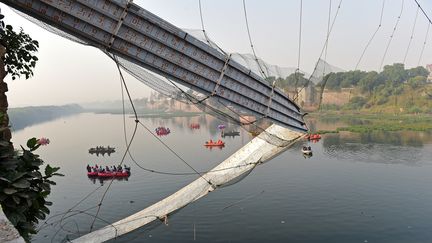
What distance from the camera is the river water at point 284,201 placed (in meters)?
Result: 25.8

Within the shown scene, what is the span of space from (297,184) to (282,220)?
1177 centimetres

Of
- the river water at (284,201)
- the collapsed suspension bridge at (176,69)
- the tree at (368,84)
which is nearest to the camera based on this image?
the collapsed suspension bridge at (176,69)

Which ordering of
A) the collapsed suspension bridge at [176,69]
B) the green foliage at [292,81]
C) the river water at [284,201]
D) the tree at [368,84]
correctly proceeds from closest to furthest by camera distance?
the collapsed suspension bridge at [176,69] → the green foliage at [292,81] → the river water at [284,201] → the tree at [368,84]

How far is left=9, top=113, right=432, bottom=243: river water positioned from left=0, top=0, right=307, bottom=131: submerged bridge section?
806 centimetres

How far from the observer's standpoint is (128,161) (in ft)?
190

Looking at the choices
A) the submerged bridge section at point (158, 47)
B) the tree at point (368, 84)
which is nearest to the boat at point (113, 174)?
the submerged bridge section at point (158, 47)

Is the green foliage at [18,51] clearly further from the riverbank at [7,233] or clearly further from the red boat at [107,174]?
the red boat at [107,174]

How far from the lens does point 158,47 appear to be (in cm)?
1541

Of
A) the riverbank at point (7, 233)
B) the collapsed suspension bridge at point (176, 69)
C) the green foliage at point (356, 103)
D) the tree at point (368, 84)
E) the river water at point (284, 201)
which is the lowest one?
the river water at point (284, 201)

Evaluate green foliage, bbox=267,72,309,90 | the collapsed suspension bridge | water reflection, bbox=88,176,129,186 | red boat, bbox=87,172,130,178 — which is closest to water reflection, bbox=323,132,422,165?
green foliage, bbox=267,72,309,90

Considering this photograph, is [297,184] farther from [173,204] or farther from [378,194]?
[173,204]

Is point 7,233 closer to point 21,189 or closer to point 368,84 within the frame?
point 21,189

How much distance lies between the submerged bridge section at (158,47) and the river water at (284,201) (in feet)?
26.4

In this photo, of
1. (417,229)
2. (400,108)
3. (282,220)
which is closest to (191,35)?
(282,220)
